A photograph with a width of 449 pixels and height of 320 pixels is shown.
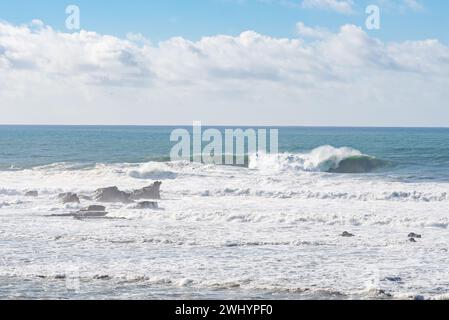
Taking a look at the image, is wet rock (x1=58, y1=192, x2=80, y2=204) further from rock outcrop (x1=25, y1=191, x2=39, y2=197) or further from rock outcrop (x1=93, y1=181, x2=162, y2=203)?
rock outcrop (x1=25, y1=191, x2=39, y2=197)

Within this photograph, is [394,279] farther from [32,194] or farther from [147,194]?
[32,194]

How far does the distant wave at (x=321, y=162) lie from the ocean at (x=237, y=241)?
7.47 meters

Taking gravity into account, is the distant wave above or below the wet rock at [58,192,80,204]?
above

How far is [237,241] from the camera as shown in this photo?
705 inches

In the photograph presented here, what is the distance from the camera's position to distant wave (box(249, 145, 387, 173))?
46.6 m

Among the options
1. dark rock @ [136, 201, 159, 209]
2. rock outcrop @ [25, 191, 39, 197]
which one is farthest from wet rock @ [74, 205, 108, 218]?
rock outcrop @ [25, 191, 39, 197]

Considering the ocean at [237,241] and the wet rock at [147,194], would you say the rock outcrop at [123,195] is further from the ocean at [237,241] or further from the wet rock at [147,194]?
the ocean at [237,241]

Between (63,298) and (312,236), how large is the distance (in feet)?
32.2

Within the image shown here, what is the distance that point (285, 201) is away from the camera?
2909 centimetres

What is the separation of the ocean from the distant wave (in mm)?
7468

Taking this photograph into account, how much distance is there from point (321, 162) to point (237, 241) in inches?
1249

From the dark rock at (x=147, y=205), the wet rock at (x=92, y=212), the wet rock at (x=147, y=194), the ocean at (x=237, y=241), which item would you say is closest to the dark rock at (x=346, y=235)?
the ocean at (x=237, y=241)

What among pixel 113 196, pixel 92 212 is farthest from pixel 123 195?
pixel 92 212
